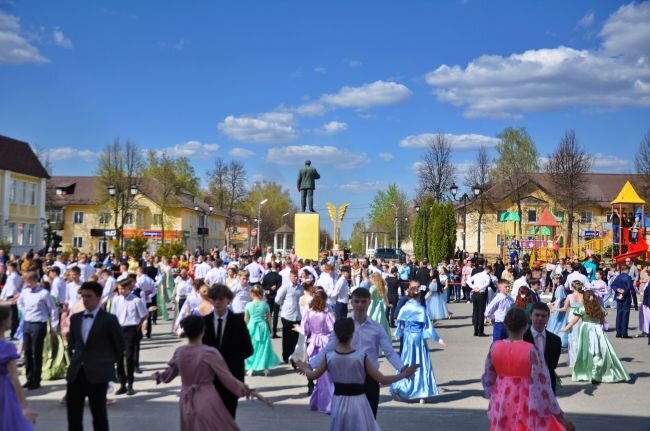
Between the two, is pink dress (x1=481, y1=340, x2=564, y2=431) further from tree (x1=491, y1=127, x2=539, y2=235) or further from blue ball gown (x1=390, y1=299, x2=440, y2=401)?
tree (x1=491, y1=127, x2=539, y2=235)

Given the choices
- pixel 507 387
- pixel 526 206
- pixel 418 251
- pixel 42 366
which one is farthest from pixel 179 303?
pixel 526 206

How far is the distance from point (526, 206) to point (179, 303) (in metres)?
61.2

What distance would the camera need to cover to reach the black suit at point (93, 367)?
659 centimetres

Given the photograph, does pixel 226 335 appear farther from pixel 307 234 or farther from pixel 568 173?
pixel 568 173

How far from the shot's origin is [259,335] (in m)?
12.4

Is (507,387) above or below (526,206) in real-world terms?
below

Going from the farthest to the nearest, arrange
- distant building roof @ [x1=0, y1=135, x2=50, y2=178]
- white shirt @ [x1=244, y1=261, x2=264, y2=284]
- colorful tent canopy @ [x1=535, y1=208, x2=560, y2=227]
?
distant building roof @ [x1=0, y1=135, x2=50, y2=178] → colorful tent canopy @ [x1=535, y1=208, x2=560, y2=227] → white shirt @ [x1=244, y1=261, x2=264, y2=284]

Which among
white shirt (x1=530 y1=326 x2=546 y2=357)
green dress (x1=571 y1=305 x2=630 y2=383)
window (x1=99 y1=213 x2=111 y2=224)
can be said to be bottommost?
green dress (x1=571 y1=305 x2=630 y2=383)

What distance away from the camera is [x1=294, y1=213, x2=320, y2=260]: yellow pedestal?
30156 mm

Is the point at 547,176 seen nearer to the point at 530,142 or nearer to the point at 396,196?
the point at 530,142

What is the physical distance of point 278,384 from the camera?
11281mm

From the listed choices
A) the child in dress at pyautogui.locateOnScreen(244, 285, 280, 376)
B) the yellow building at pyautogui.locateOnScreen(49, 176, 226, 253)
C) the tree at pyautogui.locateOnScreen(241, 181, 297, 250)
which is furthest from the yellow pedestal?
the tree at pyautogui.locateOnScreen(241, 181, 297, 250)

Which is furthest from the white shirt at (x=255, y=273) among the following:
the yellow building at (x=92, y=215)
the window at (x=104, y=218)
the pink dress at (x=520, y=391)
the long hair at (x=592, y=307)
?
the yellow building at (x=92, y=215)

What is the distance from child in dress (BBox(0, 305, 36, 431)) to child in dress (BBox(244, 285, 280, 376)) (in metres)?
6.63
